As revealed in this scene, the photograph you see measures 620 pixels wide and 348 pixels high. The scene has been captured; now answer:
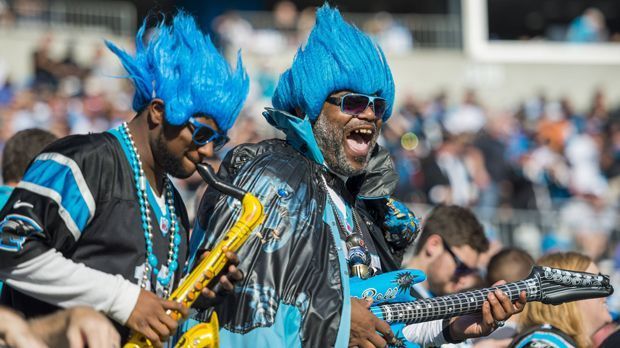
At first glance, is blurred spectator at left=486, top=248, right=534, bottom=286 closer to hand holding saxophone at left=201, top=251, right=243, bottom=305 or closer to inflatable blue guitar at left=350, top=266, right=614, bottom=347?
inflatable blue guitar at left=350, top=266, right=614, bottom=347

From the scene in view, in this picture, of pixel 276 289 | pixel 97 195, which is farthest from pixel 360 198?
pixel 97 195

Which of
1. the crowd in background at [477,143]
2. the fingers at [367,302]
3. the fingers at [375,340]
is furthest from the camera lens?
the crowd in background at [477,143]

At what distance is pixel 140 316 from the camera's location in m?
3.65

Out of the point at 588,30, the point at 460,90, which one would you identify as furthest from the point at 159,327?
the point at 588,30

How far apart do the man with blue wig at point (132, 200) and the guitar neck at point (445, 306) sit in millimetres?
764

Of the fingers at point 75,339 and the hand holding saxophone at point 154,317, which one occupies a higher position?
the fingers at point 75,339

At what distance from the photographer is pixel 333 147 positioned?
4629 mm

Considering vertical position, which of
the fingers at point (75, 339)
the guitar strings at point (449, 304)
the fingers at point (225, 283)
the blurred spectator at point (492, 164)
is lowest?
the blurred spectator at point (492, 164)

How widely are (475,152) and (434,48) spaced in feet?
27.2

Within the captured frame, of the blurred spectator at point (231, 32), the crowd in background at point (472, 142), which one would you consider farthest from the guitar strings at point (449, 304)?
the blurred spectator at point (231, 32)

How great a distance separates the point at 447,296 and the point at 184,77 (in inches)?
58.7

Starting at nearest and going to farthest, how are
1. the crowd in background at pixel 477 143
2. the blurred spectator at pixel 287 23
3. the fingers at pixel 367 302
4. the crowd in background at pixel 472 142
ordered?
1. the fingers at pixel 367 302
2. the crowd in background at pixel 477 143
3. the crowd in background at pixel 472 142
4. the blurred spectator at pixel 287 23

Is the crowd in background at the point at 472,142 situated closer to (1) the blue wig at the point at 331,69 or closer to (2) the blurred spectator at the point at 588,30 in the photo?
(2) the blurred spectator at the point at 588,30

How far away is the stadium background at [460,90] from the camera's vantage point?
42.3ft
